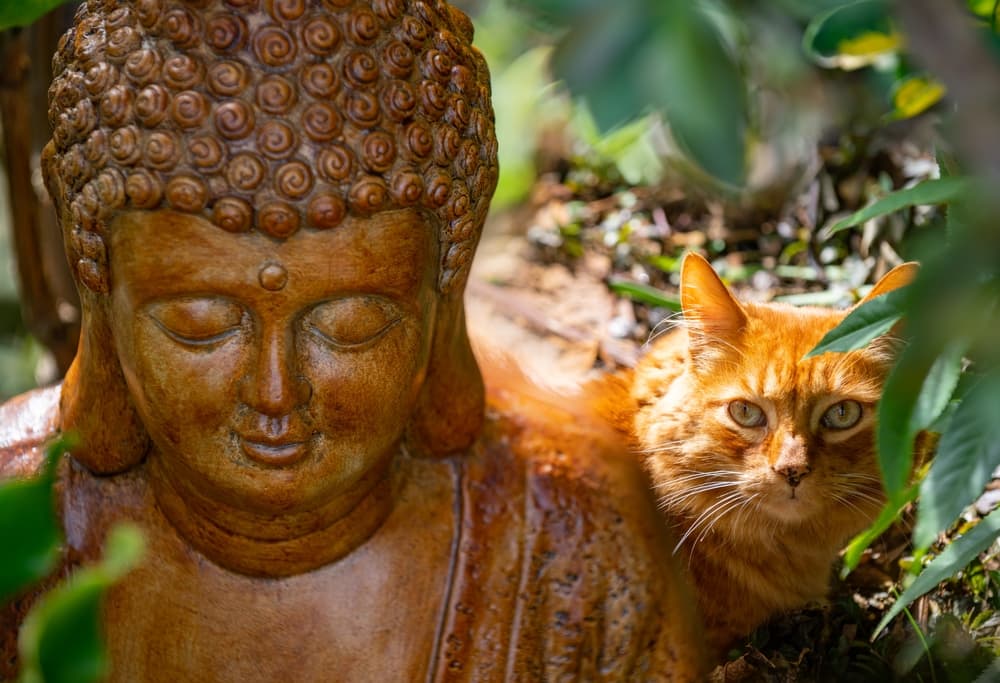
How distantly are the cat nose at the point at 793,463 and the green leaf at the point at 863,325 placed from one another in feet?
1.45

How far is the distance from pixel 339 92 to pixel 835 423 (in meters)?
1.04

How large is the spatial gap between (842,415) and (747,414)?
16cm

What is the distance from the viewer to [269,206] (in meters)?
1.48

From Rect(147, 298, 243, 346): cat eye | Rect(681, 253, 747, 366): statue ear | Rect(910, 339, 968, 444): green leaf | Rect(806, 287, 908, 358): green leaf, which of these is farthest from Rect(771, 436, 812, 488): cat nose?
Rect(147, 298, 243, 346): cat eye

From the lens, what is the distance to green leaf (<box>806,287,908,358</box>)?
1.52m

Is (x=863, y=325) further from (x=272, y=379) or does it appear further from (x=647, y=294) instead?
(x=647, y=294)

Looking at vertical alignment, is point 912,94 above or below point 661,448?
above

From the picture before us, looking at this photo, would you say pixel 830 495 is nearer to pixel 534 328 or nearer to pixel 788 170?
pixel 534 328

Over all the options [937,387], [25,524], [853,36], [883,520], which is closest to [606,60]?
[25,524]

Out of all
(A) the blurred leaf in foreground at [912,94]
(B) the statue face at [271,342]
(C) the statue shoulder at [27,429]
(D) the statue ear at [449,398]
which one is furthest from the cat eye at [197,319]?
(A) the blurred leaf in foreground at [912,94]

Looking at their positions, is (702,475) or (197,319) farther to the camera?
(702,475)

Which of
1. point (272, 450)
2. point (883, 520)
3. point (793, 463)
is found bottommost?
point (793, 463)

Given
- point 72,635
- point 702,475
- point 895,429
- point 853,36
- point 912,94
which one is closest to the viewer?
point 72,635

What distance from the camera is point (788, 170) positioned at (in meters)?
3.29
